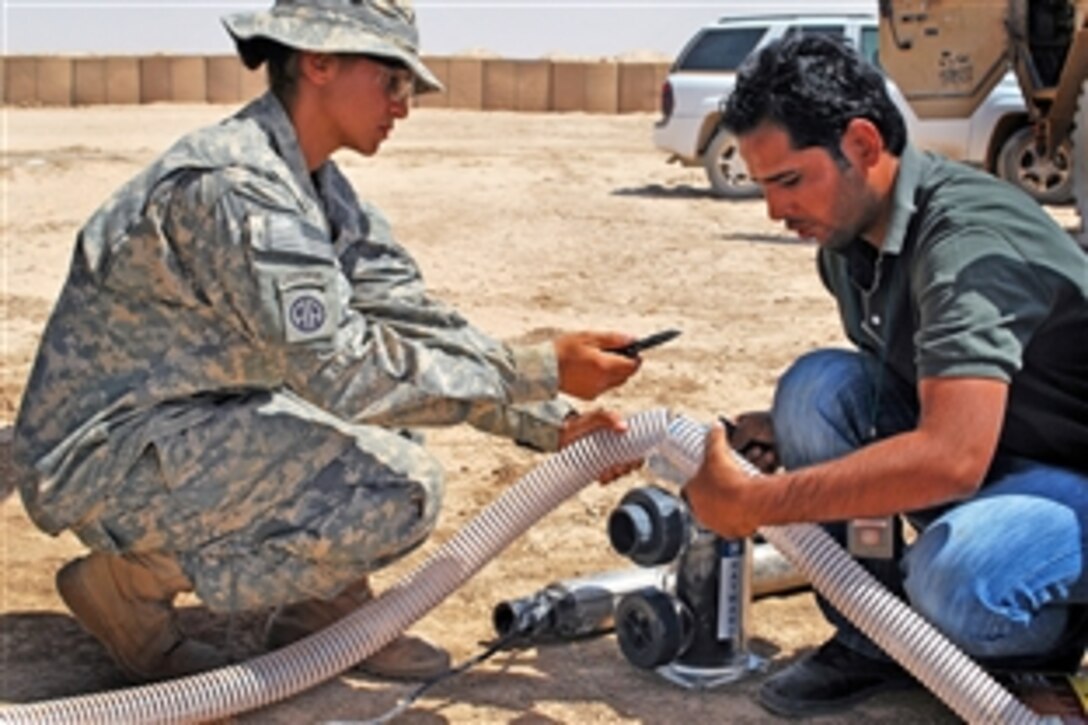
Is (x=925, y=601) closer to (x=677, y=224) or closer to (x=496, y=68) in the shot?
(x=677, y=224)

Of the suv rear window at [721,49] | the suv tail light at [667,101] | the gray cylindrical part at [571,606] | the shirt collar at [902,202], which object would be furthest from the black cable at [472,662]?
the suv rear window at [721,49]

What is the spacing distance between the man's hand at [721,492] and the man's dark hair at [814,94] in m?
0.62

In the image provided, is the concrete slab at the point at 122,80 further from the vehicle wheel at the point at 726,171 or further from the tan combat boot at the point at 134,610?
the tan combat boot at the point at 134,610

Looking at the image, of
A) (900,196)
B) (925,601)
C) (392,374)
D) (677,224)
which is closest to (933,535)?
(925,601)

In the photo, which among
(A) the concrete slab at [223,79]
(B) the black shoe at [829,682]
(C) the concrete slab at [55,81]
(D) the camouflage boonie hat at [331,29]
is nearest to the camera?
(D) the camouflage boonie hat at [331,29]

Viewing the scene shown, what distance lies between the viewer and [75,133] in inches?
845

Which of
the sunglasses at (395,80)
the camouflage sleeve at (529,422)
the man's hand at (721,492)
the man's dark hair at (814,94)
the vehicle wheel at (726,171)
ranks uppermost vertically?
the man's dark hair at (814,94)

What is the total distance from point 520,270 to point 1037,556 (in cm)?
671

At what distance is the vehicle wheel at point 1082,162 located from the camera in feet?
30.2

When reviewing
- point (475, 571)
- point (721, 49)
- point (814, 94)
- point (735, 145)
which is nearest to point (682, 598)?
point (475, 571)

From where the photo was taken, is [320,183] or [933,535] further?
[320,183]

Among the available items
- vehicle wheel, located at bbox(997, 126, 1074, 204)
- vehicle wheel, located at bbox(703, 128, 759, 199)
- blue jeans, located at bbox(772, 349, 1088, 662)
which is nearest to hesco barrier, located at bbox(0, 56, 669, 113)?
vehicle wheel, located at bbox(703, 128, 759, 199)

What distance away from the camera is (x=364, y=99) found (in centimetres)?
386

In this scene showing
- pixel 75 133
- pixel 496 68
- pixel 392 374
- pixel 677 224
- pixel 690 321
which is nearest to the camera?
pixel 392 374
